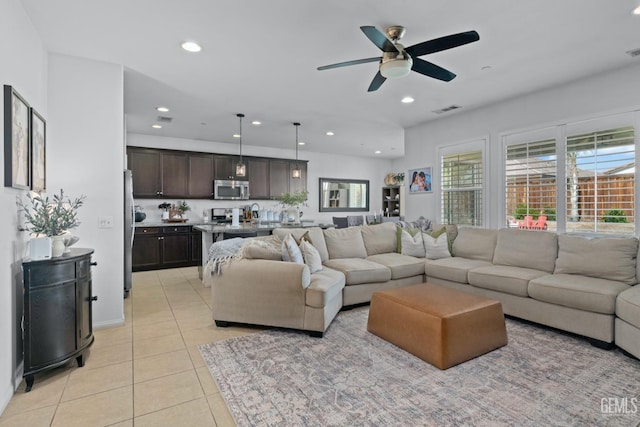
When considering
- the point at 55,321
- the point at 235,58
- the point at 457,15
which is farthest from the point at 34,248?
the point at 457,15

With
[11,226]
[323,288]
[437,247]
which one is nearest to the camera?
[11,226]

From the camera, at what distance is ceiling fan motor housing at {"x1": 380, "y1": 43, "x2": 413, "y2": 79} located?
258 centimetres

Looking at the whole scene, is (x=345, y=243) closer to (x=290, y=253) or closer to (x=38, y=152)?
(x=290, y=253)

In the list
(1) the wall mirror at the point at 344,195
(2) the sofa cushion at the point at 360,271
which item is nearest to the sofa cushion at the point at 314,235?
(2) the sofa cushion at the point at 360,271

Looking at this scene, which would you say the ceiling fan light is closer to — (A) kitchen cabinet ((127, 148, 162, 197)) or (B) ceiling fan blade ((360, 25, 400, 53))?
(B) ceiling fan blade ((360, 25, 400, 53))

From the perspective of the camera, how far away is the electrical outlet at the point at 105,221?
3.33 meters

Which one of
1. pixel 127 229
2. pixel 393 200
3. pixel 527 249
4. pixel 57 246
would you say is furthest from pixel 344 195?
pixel 57 246

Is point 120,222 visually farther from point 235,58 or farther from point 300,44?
point 300,44

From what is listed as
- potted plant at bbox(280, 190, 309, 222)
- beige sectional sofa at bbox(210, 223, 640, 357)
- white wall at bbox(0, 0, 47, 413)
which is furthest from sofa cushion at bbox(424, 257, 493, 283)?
white wall at bbox(0, 0, 47, 413)

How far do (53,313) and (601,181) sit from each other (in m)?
5.28

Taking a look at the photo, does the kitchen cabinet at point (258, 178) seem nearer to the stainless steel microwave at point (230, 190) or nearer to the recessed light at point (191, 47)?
the stainless steel microwave at point (230, 190)

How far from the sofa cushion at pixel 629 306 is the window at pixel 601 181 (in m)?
1.11

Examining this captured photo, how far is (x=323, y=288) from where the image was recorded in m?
3.10

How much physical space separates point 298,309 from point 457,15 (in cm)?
277
